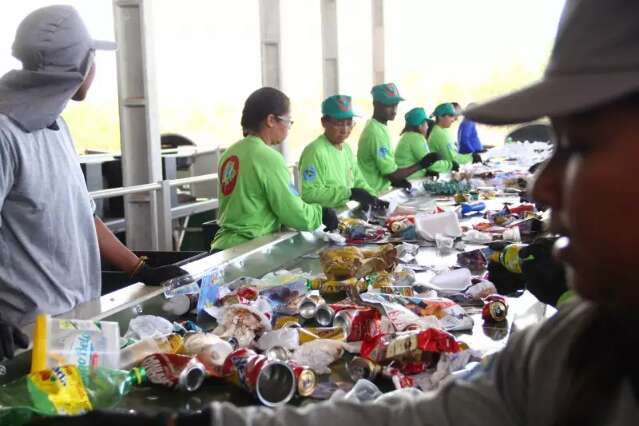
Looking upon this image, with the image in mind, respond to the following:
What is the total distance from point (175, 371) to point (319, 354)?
1.18 ft

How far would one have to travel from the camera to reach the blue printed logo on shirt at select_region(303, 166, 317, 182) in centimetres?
547

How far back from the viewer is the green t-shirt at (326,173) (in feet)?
17.1

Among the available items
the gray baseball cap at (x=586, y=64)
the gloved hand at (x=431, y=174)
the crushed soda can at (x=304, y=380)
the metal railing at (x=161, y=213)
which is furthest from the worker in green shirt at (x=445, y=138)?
the gray baseball cap at (x=586, y=64)

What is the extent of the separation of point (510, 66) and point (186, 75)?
22.4 ft

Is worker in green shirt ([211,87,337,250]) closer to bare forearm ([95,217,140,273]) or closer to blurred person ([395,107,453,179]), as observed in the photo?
bare forearm ([95,217,140,273])

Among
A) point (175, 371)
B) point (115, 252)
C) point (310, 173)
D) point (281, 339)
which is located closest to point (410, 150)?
point (310, 173)

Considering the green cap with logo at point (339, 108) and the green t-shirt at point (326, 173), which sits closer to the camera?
the green t-shirt at point (326, 173)

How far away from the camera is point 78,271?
2.49m

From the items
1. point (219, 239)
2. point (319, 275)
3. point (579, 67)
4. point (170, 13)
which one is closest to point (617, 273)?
point (579, 67)

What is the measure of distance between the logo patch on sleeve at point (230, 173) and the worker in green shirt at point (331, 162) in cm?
121

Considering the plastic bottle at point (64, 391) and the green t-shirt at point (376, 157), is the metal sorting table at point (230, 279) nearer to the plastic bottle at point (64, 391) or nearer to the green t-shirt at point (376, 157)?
the plastic bottle at point (64, 391)

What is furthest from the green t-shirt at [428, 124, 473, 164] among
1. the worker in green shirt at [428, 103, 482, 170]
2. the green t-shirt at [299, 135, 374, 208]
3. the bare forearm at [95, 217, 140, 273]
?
the bare forearm at [95, 217, 140, 273]

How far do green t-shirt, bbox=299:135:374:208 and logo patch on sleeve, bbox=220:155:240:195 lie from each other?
1208 millimetres

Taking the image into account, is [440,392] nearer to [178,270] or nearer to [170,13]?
[178,270]
